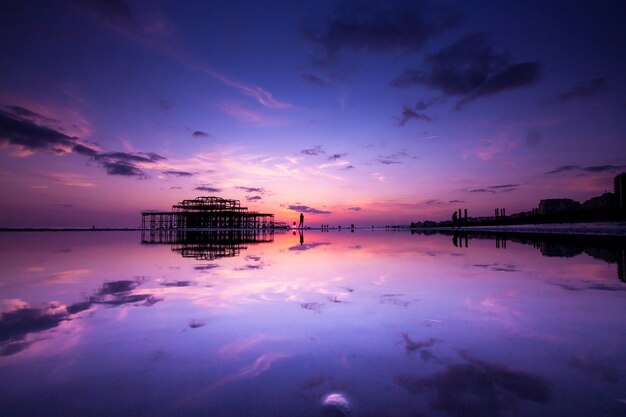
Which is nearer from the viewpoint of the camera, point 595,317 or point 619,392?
point 619,392

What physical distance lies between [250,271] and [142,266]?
4.56m

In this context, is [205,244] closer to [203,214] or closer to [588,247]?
[588,247]

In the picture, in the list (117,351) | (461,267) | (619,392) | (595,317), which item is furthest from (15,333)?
(461,267)

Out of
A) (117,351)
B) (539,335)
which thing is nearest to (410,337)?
(539,335)

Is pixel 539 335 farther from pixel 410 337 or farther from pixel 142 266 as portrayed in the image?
pixel 142 266

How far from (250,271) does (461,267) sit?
691 centimetres

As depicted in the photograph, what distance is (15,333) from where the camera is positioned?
15.4 feet

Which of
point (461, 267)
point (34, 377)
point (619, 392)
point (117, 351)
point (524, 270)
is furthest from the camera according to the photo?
point (461, 267)

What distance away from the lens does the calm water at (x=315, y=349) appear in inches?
111

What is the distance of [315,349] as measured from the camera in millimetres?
4000

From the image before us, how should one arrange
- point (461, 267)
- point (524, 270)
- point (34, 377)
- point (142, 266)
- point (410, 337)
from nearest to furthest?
1. point (34, 377)
2. point (410, 337)
3. point (524, 270)
4. point (461, 267)
5. point (142, 266)

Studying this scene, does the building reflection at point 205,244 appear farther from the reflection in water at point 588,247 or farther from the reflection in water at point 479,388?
the reflection in water at point 588,247

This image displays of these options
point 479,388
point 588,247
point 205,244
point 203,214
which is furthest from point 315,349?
point 203,214

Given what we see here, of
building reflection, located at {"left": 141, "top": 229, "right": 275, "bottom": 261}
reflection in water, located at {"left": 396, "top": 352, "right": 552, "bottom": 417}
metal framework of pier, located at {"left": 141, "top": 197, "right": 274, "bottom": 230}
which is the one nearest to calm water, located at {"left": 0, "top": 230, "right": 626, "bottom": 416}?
reflection in water, located at {"left": 396, "top": 352, "right": 552, "bottom": 417}
